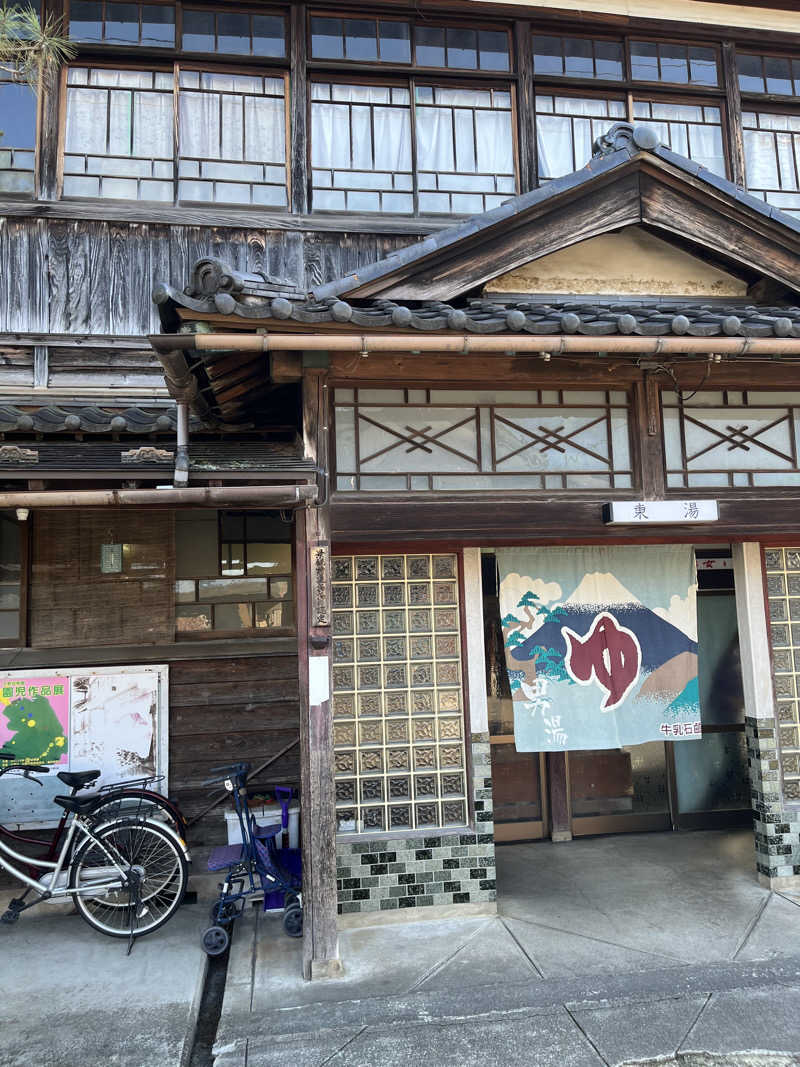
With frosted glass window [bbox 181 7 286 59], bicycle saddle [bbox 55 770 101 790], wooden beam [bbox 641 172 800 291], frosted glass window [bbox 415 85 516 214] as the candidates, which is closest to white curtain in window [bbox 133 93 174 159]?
frosted glass window [bbox 181 7 286 59]

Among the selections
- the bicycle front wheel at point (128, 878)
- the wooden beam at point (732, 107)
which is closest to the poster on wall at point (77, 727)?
the bicycle front wheel at point (128, 878)

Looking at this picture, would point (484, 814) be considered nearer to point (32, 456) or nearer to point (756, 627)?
point (756, 627)

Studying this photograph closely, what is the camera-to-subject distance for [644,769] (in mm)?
8680

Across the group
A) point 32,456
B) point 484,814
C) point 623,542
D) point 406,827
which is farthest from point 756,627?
point 32,456

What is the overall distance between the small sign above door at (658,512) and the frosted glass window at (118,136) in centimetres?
587

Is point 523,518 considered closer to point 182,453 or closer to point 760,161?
point 182,453

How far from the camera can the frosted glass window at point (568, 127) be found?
341 inches

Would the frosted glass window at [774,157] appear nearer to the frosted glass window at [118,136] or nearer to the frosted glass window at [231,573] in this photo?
the frosted glass window at [118,136]

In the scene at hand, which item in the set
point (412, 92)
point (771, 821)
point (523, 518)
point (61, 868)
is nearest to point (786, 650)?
point (771, 821)

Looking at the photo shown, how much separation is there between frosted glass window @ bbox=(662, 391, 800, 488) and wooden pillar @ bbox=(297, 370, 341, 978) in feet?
9.98

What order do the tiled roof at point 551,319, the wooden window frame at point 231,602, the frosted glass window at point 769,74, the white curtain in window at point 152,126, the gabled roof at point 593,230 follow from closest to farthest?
the tiled roof at point 551,319 < the gabled roof at point 593,230 < the wooden window frame at point 231,602 < the white curtain in window at point 152,126 < the frosted glass window at point 769,74

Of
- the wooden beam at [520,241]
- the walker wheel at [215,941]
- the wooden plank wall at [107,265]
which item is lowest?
the walker wheel at [215,941]

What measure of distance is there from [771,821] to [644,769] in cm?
204

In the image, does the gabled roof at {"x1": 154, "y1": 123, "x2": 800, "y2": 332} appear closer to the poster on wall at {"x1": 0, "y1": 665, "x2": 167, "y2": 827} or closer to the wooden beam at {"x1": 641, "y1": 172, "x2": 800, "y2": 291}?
the wooden beam at {"x1": 641, "y1": 172, "x2": 800, "y2": 291}
